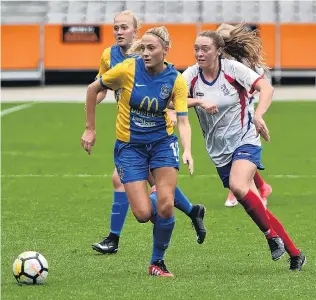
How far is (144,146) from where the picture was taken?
991 centimetres

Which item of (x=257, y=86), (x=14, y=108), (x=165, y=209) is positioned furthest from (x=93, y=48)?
(x=165, y=209)

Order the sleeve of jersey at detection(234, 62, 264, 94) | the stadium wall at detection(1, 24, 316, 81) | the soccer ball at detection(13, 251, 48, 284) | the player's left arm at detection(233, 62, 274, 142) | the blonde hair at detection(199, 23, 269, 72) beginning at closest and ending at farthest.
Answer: the soccer ball at detection(13, 251, 48, 284)
the player's left arm at detection(233, 62, 274, 142)
the sleeve of jersey at detection(234, 62, 264, 94)
the blonde hair at detection(199, 23, 269, 72)
the stadium wall at detection(1, 24, 316, 81)

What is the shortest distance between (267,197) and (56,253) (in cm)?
465

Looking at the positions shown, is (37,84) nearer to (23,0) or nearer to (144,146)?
(23,0)

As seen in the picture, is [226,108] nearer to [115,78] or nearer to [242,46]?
[242,46]

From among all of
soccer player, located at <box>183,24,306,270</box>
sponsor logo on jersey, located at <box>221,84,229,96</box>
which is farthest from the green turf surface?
sponsor logo on jersey, located at <box>221,84,229,96</box>

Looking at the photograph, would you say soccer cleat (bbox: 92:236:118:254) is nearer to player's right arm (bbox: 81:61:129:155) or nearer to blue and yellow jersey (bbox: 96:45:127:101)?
player's right arm (bbox: 81:61:129:155)

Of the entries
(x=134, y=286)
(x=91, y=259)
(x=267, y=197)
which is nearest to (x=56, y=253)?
(x=91, y=259)

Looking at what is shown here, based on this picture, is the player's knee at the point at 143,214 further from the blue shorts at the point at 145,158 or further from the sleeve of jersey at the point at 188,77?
the sleeve of jersey at the point at 188,77

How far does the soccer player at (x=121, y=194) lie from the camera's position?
36.2ft

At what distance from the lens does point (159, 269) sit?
9711mm

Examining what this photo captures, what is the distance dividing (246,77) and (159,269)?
75.4 inches

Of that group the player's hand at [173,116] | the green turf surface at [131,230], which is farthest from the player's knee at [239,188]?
the player's hand at [173,116]

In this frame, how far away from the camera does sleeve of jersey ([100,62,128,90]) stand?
9805mm
